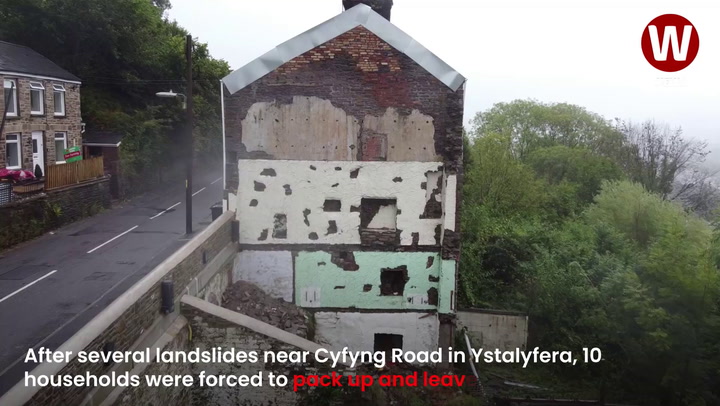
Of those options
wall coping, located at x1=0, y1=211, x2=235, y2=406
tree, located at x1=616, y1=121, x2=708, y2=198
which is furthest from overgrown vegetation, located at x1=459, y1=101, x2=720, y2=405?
wall coping, located at x1=0, y1=211, x2=235, y2=406

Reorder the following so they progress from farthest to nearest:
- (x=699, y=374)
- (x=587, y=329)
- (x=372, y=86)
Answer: (x=587, y=329) → (x=699, y=374) → (x=372, y=86)

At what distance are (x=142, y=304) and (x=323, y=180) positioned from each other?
672 cm

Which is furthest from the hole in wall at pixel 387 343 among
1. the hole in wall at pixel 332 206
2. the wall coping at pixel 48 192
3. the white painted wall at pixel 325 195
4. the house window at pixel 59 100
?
the house window at pixel 59 100

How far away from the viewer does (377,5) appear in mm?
16281

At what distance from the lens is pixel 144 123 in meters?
31.9

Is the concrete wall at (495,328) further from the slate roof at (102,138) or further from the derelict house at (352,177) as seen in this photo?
the slate roof at (102,138)

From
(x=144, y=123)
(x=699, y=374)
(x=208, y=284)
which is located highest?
(x=144, y=123)

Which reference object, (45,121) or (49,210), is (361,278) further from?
(45,121)

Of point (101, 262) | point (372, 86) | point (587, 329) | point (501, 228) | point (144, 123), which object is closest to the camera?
point (372, 86)

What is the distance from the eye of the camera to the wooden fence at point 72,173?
21.5 meters

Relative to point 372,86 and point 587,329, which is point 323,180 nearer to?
point 372,86

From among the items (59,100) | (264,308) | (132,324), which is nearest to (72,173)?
(59,100)

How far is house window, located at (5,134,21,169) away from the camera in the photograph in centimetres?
2289

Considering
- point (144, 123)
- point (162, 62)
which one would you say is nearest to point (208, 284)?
point (144, 123)
